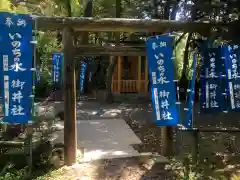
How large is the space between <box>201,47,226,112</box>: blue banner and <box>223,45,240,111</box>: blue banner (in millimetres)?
139

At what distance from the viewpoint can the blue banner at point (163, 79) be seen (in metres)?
5.55

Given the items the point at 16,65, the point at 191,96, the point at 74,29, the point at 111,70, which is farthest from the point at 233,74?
the point at 111,70

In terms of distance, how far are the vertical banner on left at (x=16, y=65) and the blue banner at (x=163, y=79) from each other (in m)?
2.22

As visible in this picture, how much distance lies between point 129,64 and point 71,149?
14.1 m

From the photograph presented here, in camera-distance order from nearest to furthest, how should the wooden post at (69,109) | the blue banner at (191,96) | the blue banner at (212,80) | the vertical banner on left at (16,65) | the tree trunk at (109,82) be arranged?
the vertical banner on left at (16,65), the blue banner at (191,96), the blue banner at (212,80), the wooden post at (69,109), the tree trunk at (109,82)

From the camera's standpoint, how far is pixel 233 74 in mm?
6176

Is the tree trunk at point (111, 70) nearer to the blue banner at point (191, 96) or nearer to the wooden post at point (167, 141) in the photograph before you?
the wooden post at point (167, 141)

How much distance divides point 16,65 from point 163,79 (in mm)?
2636

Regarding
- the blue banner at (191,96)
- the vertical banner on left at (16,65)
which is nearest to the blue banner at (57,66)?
the vertical banner on left at (16,65)

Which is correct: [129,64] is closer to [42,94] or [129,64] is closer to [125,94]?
[125,94]

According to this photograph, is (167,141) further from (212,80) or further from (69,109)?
(69,109)

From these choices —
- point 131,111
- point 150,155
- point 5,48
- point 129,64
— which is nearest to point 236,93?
point 150,155

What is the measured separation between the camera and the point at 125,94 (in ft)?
60.8

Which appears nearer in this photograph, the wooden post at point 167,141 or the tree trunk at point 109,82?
the wooden post at point 167,141
